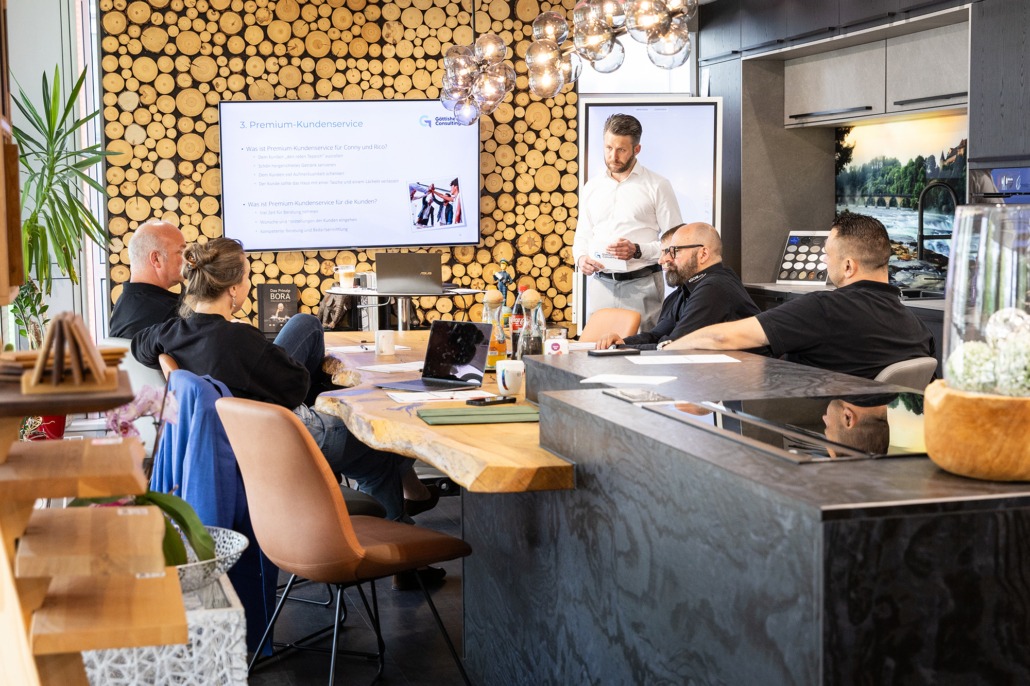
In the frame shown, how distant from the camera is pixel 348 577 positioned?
101 inches

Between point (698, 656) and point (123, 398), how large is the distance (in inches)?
38.3

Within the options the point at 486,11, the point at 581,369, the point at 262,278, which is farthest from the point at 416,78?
the point at 581,369

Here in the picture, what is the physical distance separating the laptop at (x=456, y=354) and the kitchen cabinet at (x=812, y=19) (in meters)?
3.85

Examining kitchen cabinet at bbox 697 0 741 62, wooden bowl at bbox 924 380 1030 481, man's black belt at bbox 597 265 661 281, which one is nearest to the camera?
wooden bowl at bbox 924 380 1030 481

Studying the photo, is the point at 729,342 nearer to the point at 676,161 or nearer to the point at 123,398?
the point at 123,398

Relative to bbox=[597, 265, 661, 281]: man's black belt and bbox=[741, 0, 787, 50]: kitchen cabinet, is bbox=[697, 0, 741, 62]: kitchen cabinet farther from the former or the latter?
bbox=[597, 265, 661, 281]: man's black belt

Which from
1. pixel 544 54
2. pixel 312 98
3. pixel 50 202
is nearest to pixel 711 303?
pixel 544 54

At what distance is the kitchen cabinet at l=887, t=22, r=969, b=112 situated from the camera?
223 inches

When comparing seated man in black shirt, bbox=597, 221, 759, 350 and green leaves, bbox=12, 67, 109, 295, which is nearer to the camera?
seated man in black shirt, bbox=597, 221, 759, 350

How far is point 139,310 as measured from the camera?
419 centimetres

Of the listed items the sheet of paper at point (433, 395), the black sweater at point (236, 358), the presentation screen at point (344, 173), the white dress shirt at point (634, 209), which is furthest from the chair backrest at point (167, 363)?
the presentation screen at point (344, 173)

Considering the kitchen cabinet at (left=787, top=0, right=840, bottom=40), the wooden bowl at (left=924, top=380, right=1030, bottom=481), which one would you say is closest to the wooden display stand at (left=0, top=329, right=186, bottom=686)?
the wooden bowl at (left=924, top=380, right=1030, bottom=481)

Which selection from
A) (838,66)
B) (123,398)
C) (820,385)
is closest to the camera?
(123,398)

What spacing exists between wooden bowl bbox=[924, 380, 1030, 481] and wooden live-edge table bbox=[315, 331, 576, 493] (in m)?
0.83
